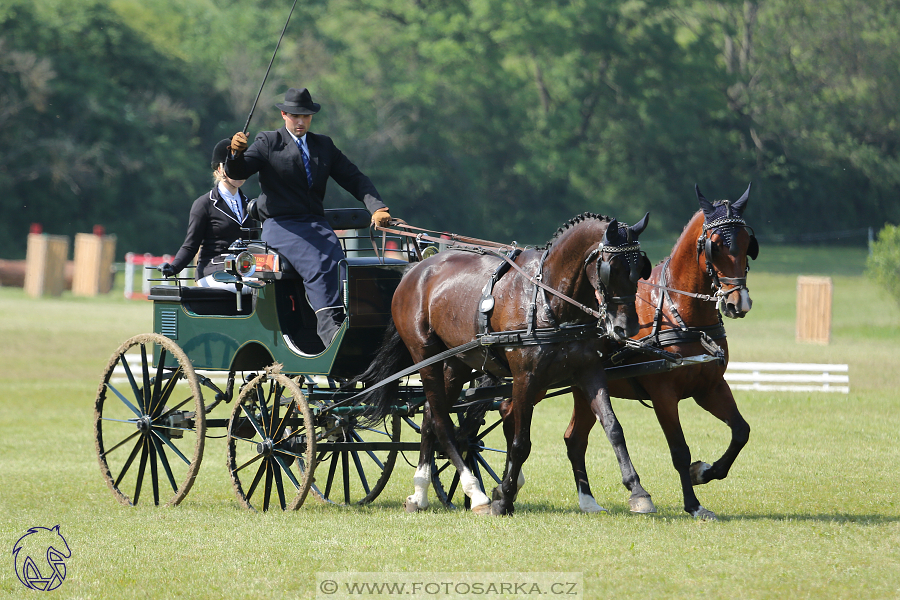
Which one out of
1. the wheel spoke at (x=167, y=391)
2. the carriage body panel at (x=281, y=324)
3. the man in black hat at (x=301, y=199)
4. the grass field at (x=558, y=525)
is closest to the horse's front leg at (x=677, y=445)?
the grass field at (x=558, y=525)

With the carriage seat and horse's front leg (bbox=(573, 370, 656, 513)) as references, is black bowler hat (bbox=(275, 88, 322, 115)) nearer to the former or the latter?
the carriage seat

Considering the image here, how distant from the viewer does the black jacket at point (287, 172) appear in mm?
8305

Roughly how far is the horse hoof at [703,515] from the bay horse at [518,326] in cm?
59

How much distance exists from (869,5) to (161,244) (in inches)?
1210

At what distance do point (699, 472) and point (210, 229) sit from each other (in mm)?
4357

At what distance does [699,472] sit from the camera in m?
7.72

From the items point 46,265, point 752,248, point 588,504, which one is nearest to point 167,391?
point 588,504

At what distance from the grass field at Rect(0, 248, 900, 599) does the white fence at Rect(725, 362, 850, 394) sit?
37.9 inches

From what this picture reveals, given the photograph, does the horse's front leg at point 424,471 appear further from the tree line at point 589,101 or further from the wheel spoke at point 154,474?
the tree line at point 589,101

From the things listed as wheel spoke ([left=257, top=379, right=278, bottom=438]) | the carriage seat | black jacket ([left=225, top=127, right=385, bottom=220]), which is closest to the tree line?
the carriage seat

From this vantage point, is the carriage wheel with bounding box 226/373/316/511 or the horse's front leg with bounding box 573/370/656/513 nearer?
the horse's front leg with bounding box 573/370/656/513

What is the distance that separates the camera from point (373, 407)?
8281mm

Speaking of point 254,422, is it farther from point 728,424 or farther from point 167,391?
point 728,424

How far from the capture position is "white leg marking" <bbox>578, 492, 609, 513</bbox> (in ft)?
24.8
